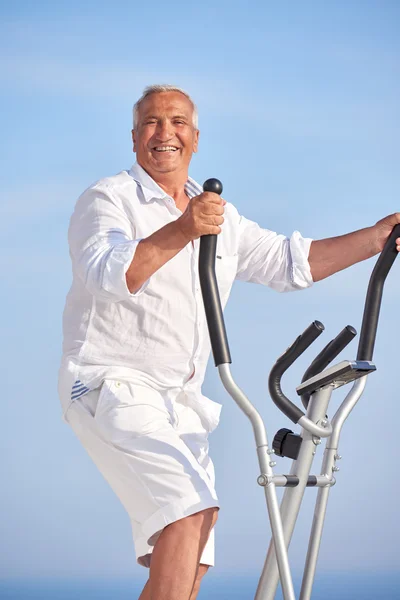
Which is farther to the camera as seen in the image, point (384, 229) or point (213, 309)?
point (384, 229)

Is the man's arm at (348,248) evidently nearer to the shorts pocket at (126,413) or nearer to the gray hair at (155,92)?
the gray hair at (155,92)

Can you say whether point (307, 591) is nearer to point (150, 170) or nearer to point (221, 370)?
point (221, 370)

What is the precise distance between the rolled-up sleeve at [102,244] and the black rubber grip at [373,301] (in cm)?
66

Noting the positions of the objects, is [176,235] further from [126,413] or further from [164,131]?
[164,131]

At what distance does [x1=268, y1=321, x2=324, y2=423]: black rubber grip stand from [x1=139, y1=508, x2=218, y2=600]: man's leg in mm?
373

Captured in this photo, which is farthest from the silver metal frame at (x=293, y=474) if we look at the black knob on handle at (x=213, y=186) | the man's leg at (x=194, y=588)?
the black knob on handle at (x=213, y=186)

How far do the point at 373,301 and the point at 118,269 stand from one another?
30.3 inches

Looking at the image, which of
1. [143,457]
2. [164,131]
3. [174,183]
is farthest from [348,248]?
[143,457]

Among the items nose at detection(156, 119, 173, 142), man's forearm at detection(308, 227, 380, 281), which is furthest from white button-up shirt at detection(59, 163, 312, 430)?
man's forearm at detection(308, 227, 380, 281)

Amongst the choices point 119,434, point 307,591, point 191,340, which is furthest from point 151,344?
point 307,591

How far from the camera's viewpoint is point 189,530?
2.64 m

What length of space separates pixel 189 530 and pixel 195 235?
796 mm

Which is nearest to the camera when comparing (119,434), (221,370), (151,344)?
(221,370)

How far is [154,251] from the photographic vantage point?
2.61 meters
